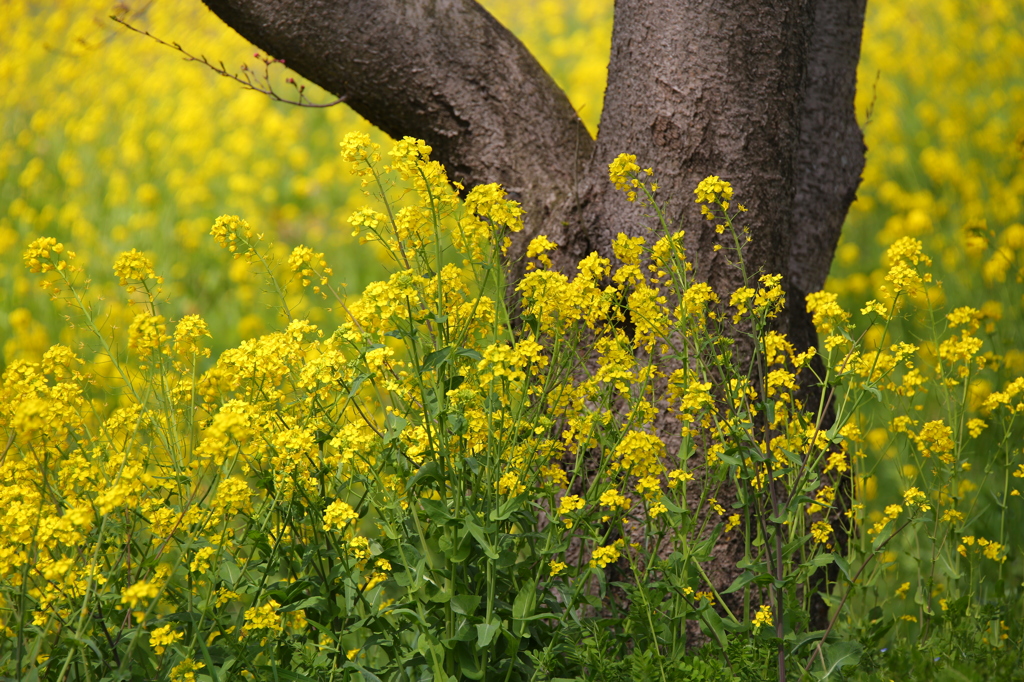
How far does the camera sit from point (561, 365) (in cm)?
191

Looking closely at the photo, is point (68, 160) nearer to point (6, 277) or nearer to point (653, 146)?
point (6, 277)

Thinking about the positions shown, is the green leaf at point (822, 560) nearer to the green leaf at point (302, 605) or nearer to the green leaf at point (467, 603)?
the green leaf at point (467, 603)

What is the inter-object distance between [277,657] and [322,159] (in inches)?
221

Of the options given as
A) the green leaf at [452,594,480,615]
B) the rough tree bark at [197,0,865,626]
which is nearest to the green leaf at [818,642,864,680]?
the rough tree bark at [197,0,865,626]

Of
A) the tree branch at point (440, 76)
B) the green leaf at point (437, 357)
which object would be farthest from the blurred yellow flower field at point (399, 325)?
the tree branch at point (440, 76)

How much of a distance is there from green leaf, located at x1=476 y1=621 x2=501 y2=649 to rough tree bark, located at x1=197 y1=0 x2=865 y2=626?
87 centimetres

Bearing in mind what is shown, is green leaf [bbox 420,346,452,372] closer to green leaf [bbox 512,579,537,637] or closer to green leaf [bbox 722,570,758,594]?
green leaf [bbox 512,579,537,637]

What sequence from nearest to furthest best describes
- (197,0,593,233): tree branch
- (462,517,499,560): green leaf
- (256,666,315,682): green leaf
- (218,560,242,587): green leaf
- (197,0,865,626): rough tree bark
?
(462,517,499,560): green leaf
(256,666,315,682): green leaf
(218,560,242,587): green leaf
(197,0,865,626): rough tree bark
(197,0,593,233): tree branch

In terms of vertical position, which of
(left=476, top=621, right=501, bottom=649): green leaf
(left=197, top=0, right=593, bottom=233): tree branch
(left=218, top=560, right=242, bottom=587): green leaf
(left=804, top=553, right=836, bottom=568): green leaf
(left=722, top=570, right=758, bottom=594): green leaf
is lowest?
(left=218, top=560, right=242, bottom=587): green leaf

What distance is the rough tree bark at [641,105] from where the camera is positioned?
2334 mm

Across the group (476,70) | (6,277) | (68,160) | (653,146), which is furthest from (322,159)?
(653,146)

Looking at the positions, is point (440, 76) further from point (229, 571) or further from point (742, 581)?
point (742, 581)

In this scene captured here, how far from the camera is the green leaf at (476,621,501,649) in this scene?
1628 millimetres

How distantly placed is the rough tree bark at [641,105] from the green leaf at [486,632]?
0.87 meters
